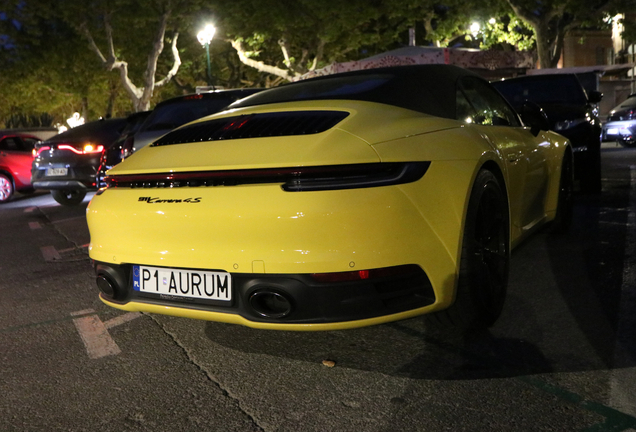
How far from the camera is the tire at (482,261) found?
316 cm

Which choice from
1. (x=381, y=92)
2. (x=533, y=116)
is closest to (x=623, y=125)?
(x=533, y=116)

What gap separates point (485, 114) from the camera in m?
4.15

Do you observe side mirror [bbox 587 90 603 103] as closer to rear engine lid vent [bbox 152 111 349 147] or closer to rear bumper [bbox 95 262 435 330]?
rear engine lid vent [bbox 152 111 349 147]

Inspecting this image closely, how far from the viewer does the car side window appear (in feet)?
13.2

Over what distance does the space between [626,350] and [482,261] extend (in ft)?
2.53

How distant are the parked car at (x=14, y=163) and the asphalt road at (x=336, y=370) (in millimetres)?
9661

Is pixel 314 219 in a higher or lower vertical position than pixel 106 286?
higher

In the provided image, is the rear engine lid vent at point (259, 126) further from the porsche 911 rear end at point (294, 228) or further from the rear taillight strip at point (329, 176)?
the rear taillight strip at point (329, 176)

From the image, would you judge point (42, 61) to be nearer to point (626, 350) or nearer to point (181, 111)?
point (181, 111)

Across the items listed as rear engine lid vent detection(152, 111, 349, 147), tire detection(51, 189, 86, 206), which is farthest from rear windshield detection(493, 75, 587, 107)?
tire detection(51, 189, 86, 206)

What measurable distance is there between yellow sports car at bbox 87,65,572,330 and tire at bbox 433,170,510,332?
10mm

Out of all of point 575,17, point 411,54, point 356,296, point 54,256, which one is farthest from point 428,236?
point 575,17

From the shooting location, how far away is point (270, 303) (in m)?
2.93

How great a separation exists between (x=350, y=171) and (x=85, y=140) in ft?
30.1
